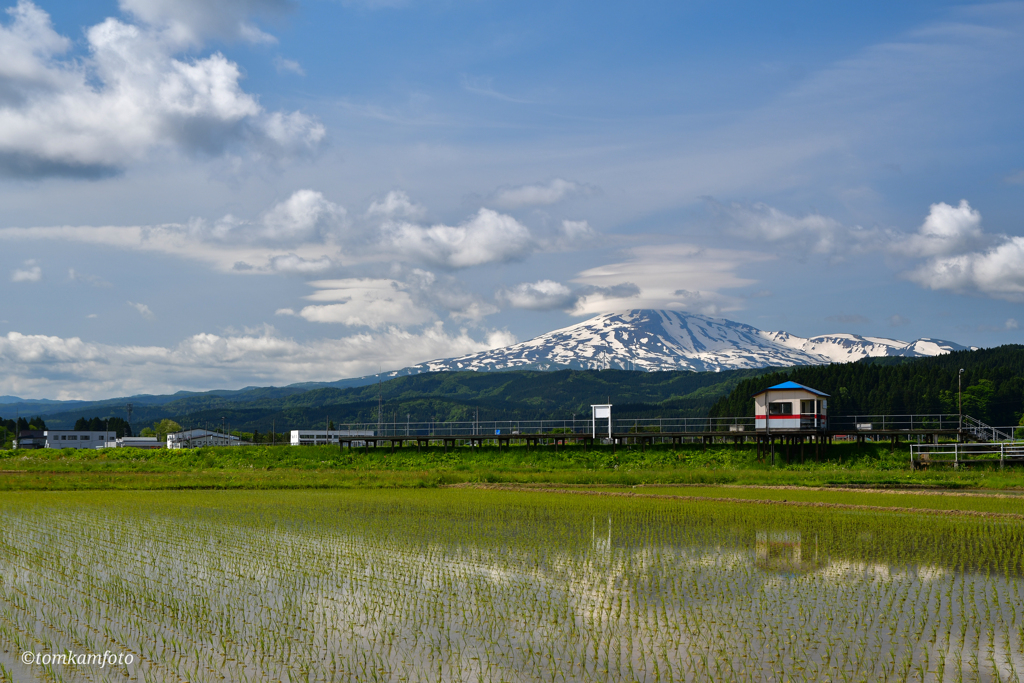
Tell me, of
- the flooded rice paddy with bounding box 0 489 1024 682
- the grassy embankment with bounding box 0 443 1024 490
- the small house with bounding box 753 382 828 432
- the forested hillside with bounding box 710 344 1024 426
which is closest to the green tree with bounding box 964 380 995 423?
the forested hillside with bounding box 710 344 1024 426

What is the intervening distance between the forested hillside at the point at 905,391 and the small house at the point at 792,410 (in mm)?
62985

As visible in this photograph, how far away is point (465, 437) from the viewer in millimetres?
65875

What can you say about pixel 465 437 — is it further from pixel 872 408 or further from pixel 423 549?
pixel 872 408

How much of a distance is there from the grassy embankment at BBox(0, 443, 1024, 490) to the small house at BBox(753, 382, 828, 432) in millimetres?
2669

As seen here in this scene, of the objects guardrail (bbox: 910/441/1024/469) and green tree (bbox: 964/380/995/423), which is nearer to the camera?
guardrail (bbox: 910/441/1024/469)

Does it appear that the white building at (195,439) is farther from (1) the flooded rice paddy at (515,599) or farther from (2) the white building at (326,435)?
(1) the flooded rice paddy at (515,599)

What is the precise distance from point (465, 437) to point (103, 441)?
525 feet

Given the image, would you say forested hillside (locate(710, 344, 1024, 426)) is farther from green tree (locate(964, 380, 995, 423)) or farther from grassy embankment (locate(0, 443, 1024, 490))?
grassy embankment (locate(0, 443, 1024, 490))

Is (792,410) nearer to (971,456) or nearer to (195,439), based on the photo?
(971,456)

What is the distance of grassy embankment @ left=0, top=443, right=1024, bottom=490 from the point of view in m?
45.7

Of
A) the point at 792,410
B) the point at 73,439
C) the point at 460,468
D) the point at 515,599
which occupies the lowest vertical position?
the point at 73,439

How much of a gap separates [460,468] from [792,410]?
26.1 meters

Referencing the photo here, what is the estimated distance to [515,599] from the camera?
14406mm

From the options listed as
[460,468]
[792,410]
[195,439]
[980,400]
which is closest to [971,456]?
[792,410]
